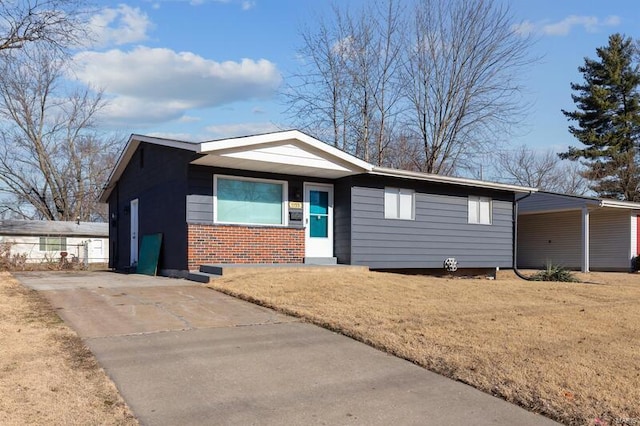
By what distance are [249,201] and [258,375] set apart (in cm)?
855

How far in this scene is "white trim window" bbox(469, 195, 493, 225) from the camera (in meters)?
16.9

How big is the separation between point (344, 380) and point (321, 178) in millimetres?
9789

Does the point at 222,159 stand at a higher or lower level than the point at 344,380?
higher

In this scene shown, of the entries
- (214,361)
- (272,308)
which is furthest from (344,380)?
(272,308)

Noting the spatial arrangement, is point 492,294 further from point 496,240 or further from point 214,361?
point 496,240

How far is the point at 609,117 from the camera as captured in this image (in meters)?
37.6

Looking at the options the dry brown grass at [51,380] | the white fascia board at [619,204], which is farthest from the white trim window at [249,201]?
the white fascia board at [619,204]

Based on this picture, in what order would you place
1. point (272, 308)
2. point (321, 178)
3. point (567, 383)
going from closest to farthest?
point (567, 383) < point (272, 308) < point (321, 178)

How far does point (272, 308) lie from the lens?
26.2 ft

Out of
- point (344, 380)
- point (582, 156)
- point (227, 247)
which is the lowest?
point (344, 380)

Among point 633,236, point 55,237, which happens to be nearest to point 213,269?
point 633,236

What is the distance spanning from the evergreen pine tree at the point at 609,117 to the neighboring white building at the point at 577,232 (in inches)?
535

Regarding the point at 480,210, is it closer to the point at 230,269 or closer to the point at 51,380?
the point at 230,269

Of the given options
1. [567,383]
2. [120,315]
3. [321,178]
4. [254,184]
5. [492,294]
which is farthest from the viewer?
[321,178]
